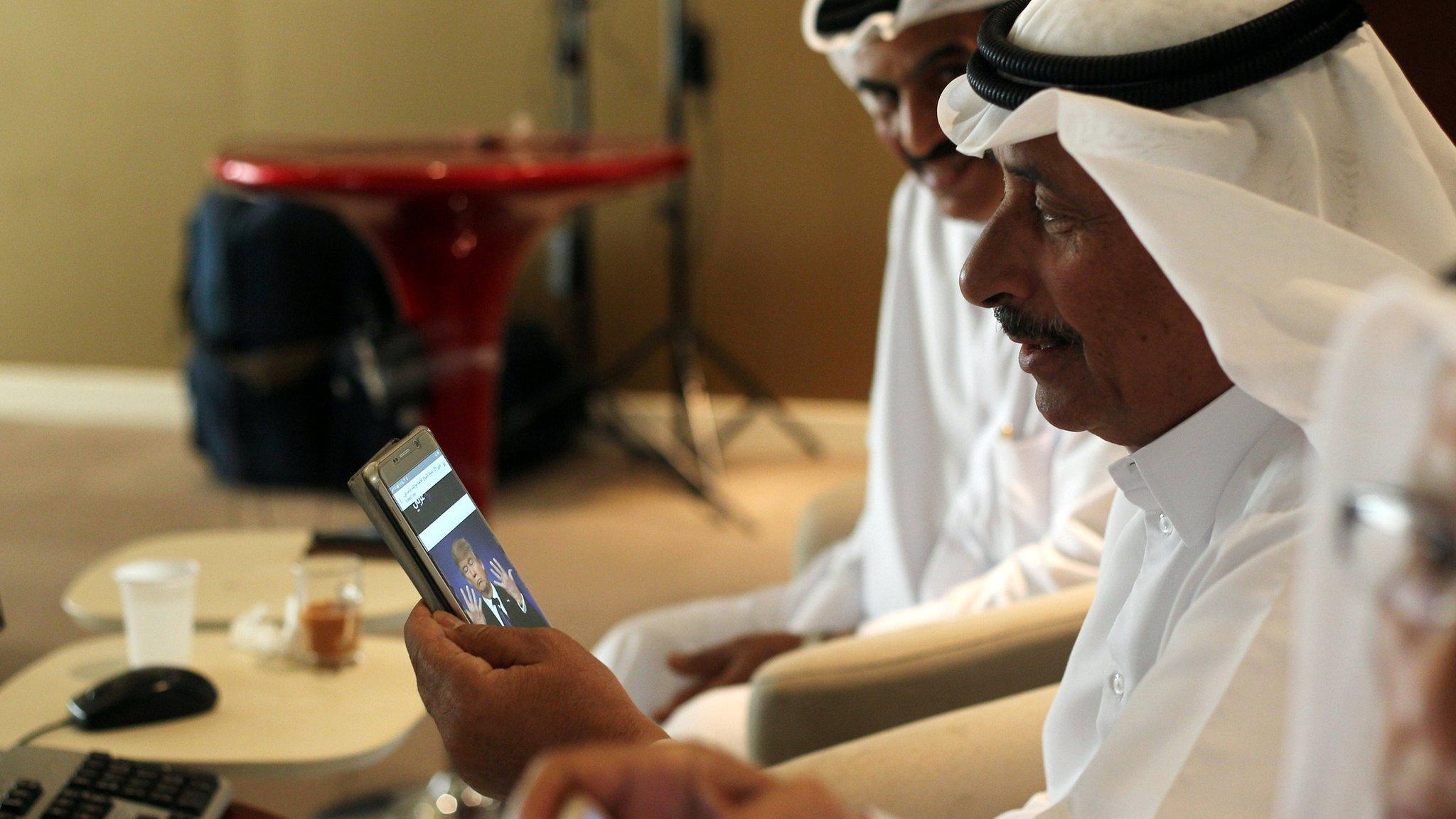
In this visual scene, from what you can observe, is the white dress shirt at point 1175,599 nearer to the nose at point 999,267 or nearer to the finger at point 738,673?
the nose at point 999,267

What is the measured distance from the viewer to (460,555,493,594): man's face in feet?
3.63

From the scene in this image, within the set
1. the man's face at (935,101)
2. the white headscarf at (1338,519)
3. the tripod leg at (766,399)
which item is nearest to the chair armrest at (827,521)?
the man's face at (935,101)

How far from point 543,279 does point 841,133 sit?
3.76 feet

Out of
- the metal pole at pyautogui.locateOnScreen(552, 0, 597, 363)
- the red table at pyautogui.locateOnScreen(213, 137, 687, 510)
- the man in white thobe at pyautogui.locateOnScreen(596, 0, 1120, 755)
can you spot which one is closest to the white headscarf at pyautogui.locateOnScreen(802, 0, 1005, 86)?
the man in white thobe at pyautogui.locateOnScreen(596, 0, 1120, 755)

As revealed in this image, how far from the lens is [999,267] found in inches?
38.5

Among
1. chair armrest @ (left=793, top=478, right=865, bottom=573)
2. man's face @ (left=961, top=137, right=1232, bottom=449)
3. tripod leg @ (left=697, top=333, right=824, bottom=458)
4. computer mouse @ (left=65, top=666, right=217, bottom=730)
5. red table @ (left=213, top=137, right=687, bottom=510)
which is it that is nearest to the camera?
man's face @ (left=961, top=137, right=1232, bottom=449)

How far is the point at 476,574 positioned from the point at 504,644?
14 centimetres

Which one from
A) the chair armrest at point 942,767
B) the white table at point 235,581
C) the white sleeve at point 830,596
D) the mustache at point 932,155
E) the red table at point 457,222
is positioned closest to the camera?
the chair armrest at point 942,767

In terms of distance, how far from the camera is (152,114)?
15.9 feet

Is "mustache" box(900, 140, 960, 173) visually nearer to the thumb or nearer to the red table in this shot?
the red table

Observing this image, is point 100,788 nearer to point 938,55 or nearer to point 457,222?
point 938,55

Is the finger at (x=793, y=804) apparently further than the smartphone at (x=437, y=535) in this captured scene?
No

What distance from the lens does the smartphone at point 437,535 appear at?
3.41 feet

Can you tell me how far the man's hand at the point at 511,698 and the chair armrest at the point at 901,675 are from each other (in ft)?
1.65
